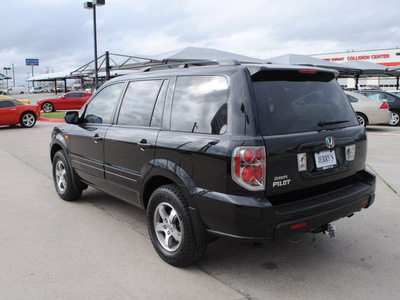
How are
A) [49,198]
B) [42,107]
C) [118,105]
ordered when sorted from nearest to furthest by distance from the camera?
[118,105] < [49,198] < [42,107]

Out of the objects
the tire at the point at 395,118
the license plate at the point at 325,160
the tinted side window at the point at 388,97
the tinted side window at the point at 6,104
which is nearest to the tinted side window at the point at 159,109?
the license plate at the point at 325,160

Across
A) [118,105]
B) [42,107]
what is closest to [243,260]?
[118,105]

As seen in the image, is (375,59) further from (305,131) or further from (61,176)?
(305,131)

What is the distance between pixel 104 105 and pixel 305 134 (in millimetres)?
2544

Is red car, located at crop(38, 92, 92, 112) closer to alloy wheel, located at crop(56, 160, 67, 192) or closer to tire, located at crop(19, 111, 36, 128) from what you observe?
tire, located at crop(19, 111, 36, 128)

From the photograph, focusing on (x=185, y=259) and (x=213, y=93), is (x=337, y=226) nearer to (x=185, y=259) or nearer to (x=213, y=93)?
(x=185, y=259)

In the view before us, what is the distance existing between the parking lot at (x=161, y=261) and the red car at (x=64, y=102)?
71.8ft

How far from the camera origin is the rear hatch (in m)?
2.81

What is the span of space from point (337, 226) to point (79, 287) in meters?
2.90

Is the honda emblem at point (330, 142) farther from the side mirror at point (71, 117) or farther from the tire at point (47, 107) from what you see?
the tire at point (47, 107)

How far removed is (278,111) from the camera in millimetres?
2961

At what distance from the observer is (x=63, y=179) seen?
5355mm

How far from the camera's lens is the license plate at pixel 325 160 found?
302cm

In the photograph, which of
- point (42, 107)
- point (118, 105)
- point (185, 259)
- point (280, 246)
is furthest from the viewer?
point (42, 107)
